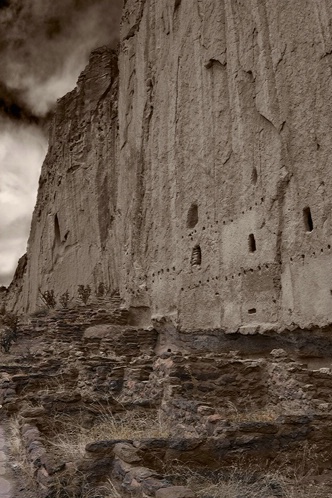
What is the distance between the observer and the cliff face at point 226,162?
51.6ft

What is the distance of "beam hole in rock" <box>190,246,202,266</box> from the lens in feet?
68.7

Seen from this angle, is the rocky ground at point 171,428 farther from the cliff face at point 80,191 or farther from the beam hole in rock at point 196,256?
the cliff face at point 80,191

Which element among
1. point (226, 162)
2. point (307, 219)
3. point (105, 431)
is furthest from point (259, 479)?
point (226, 162)

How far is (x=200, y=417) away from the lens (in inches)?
310

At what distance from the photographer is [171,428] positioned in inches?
330

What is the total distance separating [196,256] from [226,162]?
4.24 m

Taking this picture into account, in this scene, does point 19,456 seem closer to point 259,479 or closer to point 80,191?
point 259,479

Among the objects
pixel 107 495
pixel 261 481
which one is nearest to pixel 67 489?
pixel 107 495

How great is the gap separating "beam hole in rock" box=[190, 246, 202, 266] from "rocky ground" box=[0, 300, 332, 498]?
288 inches

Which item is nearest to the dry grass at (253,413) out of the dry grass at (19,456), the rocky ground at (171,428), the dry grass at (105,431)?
the rocky ground at (171,428)

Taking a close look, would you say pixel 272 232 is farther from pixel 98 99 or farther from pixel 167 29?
pixel 98 99

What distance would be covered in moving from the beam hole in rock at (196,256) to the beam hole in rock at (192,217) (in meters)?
1.24

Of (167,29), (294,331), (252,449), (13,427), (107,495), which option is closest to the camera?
(107,495)

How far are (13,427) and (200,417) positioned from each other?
144 inches
